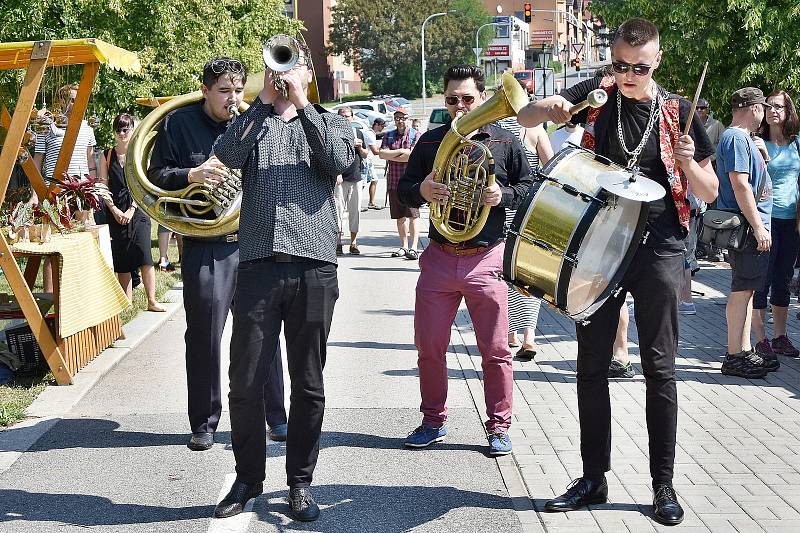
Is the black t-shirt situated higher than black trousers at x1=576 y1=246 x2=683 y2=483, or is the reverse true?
the black t-shirt

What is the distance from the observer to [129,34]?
16.8 meters

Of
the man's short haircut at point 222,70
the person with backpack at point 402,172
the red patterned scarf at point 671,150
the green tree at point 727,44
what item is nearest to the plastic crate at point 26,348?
the man's short haircut at point 222,70

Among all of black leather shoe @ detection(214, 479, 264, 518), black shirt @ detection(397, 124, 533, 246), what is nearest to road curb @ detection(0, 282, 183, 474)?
black leather shoe @ detection(214, 479, 264, 518)

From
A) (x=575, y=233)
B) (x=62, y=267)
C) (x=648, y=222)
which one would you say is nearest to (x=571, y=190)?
(x=575, y=233)

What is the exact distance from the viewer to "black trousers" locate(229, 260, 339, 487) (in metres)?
4.96

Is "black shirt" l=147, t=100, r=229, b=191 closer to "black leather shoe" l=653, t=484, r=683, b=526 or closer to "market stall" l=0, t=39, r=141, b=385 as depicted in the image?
"market stall" l=0, t=39, r=141, b=385

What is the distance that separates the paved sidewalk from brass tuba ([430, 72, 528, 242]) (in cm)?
123

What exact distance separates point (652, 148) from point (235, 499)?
2.41 metres

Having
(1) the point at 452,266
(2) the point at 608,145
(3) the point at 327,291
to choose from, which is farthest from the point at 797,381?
(3) the point at 327,291

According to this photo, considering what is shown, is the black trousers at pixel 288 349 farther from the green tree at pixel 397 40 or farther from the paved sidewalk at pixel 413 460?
the green tree at pixel 397 40

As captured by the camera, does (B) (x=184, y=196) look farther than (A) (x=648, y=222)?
Yes

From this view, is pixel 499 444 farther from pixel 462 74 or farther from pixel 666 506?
pixel 462 74

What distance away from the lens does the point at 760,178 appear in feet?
26.2

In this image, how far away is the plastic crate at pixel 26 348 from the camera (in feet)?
25.6
